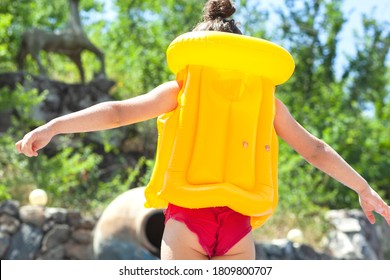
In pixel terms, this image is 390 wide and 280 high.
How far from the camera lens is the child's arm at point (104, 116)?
2.78 m

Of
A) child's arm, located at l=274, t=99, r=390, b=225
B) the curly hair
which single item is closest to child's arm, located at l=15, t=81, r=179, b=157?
the curly hair

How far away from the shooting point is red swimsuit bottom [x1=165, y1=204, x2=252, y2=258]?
2.87 meters

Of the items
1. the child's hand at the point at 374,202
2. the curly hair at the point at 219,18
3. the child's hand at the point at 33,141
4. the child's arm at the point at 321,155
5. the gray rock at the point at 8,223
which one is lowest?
the gray rock at the point at 8,223

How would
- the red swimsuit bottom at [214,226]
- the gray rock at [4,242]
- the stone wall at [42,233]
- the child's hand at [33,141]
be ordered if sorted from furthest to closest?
the stone wall at [42,233] → the gray rock at [4,242] → the red swimsuit bottom at [214,226] → the child's hand at [33,141]

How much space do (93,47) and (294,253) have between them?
6964 mm

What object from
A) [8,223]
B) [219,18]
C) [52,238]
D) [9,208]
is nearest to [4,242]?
[8,223]

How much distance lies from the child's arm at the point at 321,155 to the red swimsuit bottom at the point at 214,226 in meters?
0.43

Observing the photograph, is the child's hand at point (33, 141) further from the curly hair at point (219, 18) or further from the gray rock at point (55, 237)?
the gray rock at point (55, 237)

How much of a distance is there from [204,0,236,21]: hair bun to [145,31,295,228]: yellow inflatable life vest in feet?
0.60

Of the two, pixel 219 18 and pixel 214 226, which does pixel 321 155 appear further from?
pixel 219 18

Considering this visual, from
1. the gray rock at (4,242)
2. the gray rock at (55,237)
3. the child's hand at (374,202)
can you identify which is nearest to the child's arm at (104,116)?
the child's hand at (374,202)

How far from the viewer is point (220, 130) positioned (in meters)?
2.98

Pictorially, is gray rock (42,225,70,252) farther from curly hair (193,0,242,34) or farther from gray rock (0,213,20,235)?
curly hair (193,0,242,34)

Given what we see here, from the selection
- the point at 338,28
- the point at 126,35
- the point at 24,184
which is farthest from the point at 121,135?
the point at 338,28
